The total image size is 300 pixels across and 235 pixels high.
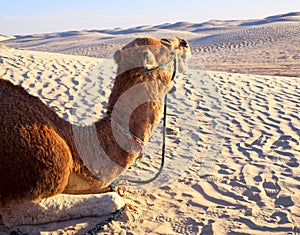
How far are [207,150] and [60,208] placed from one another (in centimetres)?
295

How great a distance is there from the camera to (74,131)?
3662 mm

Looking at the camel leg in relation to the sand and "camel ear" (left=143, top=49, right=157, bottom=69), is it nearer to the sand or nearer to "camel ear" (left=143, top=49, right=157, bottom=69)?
the sand

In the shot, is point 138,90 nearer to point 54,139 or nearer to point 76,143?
point 76,143

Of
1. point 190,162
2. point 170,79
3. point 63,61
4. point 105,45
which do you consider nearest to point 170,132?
point 190,162

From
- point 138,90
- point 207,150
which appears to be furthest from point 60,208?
point 207,150

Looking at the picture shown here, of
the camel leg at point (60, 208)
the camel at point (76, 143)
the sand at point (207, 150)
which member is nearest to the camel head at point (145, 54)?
the camel at point (76, 143)

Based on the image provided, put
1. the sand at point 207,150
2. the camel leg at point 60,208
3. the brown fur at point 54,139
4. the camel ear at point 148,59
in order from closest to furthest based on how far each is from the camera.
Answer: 1. the brown fur at point 54,139
2. the camel leg at point 60,208
3. the camel ear at point 148,59
4. the sand at point 207,150

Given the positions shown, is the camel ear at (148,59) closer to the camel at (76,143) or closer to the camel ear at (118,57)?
the camel at (76,143)

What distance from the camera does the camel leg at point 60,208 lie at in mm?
3312

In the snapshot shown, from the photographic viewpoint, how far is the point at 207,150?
19.6ft

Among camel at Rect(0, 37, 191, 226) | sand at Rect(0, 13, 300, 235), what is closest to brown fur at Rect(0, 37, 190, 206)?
camel at Rect(0, 37, 191, 226)

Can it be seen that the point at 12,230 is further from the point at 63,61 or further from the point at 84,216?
the point at 63,61

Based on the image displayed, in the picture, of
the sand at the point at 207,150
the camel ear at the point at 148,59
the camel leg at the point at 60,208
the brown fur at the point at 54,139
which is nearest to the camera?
the brown fur at the point at 54,139

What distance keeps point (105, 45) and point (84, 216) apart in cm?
3293
